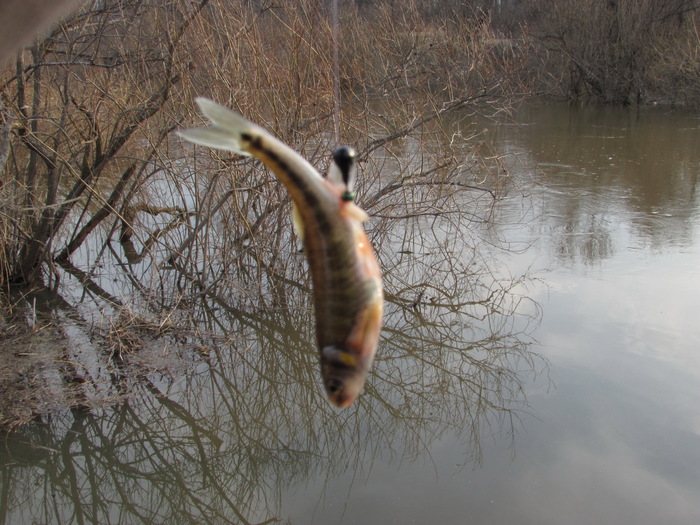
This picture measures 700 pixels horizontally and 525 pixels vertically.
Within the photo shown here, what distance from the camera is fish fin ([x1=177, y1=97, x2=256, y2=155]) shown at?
80 cm

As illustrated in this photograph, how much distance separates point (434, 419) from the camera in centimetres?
530

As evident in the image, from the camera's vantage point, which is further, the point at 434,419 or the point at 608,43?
the point at 608,43

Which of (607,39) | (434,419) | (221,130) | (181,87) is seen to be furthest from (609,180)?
(607,39)

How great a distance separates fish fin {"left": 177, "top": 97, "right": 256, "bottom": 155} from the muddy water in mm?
3749

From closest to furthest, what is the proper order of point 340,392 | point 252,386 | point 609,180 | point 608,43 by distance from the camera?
point 340,392 → point 252,386 → point 609,180 → point 608,43

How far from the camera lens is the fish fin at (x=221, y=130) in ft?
2.61

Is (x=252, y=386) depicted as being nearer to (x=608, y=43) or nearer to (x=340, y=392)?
(x=340, y=392)

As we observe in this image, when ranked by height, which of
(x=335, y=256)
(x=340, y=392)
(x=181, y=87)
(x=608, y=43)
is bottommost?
(x=340, y=392)

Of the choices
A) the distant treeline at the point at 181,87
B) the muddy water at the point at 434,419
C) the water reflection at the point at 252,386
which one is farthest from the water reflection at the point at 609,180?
the distant treeline at the point at 181,87

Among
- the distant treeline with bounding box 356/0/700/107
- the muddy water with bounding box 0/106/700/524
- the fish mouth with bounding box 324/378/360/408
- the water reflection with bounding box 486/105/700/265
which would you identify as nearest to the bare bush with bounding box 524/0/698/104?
the distant treeline with bounding box 356/0/700/107

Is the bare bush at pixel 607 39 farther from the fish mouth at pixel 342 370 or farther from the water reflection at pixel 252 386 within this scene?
the fish mouth at pixel 342 370

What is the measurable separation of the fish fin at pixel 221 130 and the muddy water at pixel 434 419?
12.3 feet

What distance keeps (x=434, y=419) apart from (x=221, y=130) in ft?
15.5

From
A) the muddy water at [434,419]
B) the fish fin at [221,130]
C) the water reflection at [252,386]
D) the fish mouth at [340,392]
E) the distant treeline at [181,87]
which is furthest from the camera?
the distant treeline at [181,87]
